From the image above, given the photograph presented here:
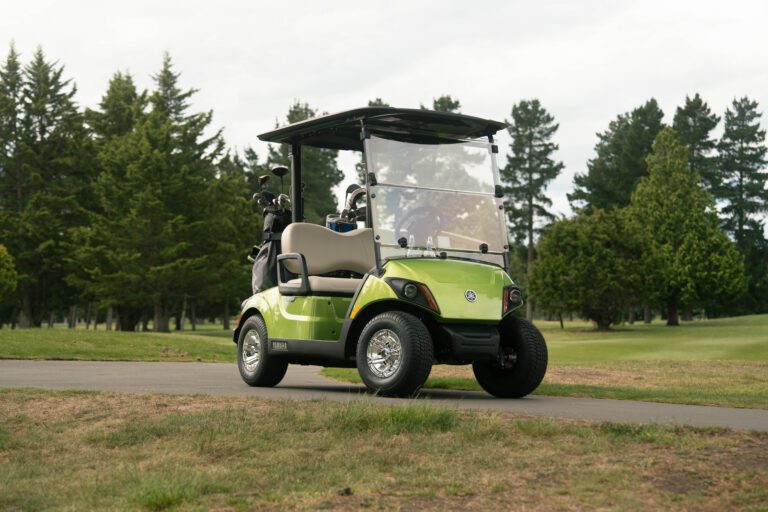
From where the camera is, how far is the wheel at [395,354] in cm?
988

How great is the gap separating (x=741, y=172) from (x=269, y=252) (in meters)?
80.6

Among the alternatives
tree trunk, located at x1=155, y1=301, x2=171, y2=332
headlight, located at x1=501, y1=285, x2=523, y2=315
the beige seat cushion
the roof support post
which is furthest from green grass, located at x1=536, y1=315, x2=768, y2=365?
tree trunk, located at x1=155, y1=301, x2=171, y2=332

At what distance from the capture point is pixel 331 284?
11711 mm

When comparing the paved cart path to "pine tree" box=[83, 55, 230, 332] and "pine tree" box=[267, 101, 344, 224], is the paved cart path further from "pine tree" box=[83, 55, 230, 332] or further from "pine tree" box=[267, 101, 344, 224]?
"pine tree" box=[267, 101, 344, 224]

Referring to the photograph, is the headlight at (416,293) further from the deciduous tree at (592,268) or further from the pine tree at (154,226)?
the deciduous tree at (592,268)

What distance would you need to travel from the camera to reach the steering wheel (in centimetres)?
1097

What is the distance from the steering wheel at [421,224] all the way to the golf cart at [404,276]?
0.01 metres

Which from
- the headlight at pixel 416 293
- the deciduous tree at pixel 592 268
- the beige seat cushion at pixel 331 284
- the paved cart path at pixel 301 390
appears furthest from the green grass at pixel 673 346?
the headlight at pixel 416 293

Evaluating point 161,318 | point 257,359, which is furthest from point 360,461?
point 161,318

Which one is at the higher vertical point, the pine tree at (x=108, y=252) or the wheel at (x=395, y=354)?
the pine tree at (x=108, y=252)

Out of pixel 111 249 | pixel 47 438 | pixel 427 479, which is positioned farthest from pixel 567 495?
pixel 111 249

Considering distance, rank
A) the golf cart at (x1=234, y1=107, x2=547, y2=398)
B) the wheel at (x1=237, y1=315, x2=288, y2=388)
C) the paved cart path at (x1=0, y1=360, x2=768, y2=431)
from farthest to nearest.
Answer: the wheel at (x1=237, y1=315, x2=288, y2=388) → the golf cart at (x1=234, y1=107, x2=547, y2=398) → the paved cart path at (x1=0, y1=360, x2=768, y2=431)

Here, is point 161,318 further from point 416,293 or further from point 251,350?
point 416,293

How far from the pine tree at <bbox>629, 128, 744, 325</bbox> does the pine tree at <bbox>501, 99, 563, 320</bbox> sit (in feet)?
64.3
